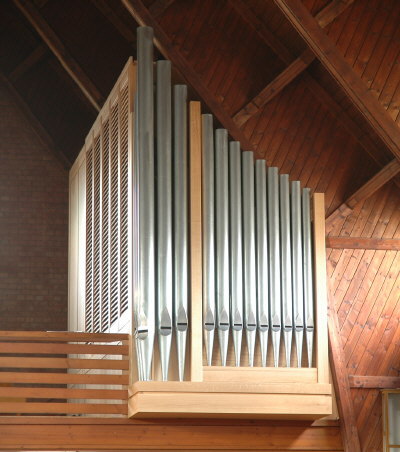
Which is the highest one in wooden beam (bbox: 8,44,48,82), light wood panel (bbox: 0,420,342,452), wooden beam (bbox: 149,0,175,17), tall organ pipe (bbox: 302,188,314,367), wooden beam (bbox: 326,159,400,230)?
wooden beam (bbox: 8,44,48,82)

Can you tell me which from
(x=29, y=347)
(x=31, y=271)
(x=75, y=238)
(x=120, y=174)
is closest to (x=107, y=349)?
(x=29, y=347)

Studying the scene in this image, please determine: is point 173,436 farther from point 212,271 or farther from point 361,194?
point 361,194

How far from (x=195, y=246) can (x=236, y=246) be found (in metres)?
0.38

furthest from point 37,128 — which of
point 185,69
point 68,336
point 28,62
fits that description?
point 68,336

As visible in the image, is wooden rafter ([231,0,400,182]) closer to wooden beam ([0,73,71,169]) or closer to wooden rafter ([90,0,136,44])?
wooden rafter ([90,0,136,44])

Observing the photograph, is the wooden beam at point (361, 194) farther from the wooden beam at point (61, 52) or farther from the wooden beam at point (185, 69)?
the wooden beam at point (61, 52)

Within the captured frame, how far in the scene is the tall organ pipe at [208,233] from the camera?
30.6 ft

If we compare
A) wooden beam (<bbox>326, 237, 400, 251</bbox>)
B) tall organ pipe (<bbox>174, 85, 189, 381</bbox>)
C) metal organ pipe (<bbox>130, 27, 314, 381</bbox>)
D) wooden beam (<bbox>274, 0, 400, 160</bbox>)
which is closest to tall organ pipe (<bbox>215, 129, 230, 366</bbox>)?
metal organ pipe (<bbox>130, 27, 314, 381</bbox>)

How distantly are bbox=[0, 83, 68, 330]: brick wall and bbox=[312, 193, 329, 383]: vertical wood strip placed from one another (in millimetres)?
4704

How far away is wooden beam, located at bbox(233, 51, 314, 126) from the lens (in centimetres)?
1045

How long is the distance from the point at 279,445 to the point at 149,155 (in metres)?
2.77

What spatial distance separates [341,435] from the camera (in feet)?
32.4

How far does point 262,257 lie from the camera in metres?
9.62

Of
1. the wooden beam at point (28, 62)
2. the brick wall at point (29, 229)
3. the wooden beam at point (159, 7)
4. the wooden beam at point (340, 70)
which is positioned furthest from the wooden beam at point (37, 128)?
the wooden beam at point (340, 70)
